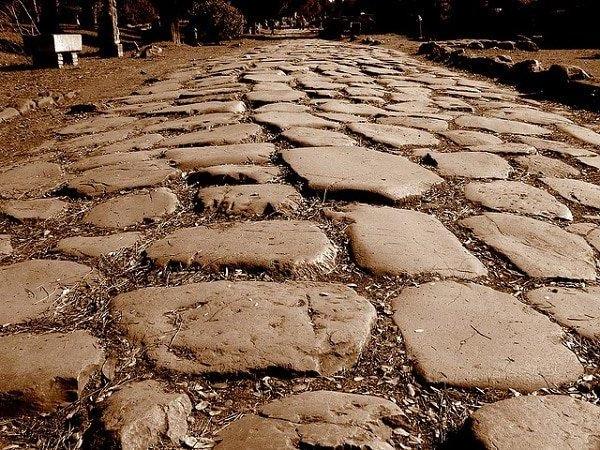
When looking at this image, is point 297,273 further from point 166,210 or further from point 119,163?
point 119,163

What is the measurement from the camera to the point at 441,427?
87 cm

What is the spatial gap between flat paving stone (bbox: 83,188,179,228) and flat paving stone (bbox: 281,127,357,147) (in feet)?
2.66

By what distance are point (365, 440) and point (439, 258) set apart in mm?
703

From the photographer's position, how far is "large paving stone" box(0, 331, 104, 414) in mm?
919

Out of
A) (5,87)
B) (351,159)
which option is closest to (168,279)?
(351,159)

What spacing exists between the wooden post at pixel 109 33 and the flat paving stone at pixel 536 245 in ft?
28.5

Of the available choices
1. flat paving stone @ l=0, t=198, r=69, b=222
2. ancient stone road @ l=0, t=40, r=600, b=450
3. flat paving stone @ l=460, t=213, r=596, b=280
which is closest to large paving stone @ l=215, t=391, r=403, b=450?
ancient stone road @ l=0, t=40, r=600, b=450

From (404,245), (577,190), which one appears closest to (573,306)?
(404,245)

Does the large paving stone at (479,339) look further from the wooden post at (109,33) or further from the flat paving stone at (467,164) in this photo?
the wooden post at (109,33)

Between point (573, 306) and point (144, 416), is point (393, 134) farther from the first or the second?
point (144, 416)

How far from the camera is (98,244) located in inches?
59.4

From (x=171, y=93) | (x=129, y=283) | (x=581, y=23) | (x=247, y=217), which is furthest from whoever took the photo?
(x=581, y=23)

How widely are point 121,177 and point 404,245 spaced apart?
1227mm

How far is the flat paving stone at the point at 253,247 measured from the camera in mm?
1367
